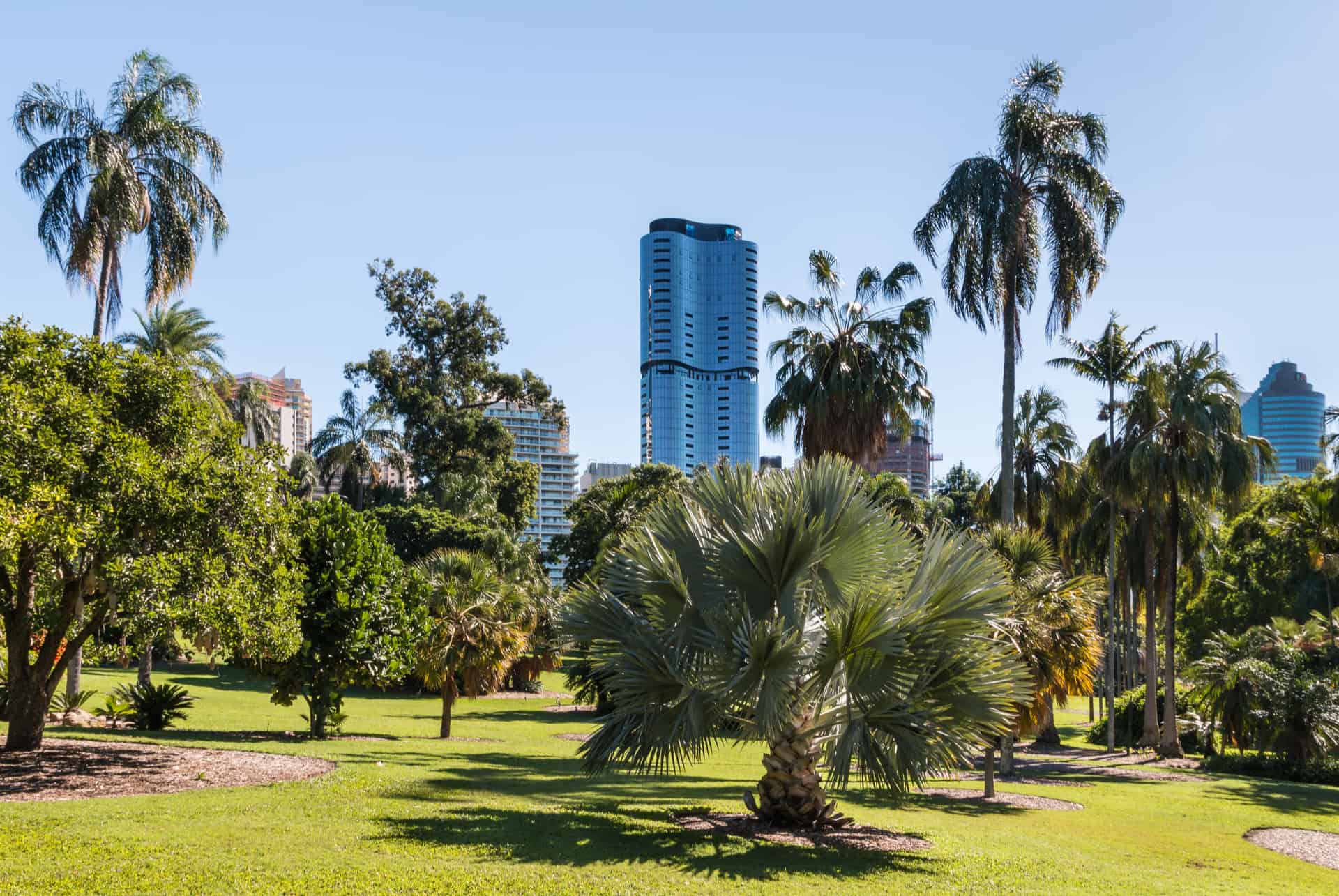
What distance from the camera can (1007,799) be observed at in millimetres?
18281

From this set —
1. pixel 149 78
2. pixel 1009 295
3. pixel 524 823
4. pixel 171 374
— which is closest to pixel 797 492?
pixel 524 823

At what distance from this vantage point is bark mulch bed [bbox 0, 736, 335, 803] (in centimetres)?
1252

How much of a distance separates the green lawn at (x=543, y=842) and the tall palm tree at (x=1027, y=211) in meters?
12.1

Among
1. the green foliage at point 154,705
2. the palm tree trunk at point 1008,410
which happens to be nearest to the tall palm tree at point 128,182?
Answer: the green foliage at point 154,705

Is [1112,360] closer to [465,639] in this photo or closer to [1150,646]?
[1150,646]

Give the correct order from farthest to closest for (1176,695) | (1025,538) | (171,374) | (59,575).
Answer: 1. (1176,695)
2. (1025,538)
3. (59,575)
4. (171,374)

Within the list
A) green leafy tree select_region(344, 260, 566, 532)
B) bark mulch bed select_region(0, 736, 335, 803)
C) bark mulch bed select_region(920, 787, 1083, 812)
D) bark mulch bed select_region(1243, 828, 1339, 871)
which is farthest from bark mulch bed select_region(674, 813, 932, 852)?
green leafy tree select_region(344, 260, 566, 532)

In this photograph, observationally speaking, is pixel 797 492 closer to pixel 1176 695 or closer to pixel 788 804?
pixel 788 804

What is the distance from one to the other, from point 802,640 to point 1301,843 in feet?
32.7

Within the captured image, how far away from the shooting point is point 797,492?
11938 millimetres

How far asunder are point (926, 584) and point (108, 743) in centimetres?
1383

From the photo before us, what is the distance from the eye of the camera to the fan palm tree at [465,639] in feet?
77.5

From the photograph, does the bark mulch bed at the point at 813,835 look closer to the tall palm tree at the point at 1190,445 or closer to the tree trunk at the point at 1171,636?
the tall palm tree at the point at 1190,445

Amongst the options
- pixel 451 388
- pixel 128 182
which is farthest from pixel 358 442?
pixel 128 182
